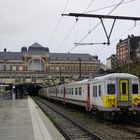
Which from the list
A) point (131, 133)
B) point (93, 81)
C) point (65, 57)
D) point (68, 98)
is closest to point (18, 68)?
point (65, 57)

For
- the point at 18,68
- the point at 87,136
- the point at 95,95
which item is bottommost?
the point at 87,136

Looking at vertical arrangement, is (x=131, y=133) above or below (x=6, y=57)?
below

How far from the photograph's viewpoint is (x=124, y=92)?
2212 cm

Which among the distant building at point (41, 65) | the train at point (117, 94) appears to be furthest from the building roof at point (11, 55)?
the train at point (117, 94)

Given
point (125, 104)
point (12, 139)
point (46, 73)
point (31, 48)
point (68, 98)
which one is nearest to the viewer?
point (12, 139)

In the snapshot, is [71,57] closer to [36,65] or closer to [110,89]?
[36,65]

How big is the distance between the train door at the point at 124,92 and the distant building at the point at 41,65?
313 feet

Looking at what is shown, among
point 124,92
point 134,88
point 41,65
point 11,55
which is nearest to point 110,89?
point 124,92

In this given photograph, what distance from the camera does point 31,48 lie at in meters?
149

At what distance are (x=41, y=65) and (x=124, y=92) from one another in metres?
115

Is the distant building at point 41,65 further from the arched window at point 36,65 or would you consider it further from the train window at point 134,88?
the train window at point 134,88

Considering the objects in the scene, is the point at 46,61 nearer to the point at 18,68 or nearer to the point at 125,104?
the point at 18,68

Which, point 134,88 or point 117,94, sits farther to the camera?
point 134,88

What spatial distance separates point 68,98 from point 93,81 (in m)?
14.9
